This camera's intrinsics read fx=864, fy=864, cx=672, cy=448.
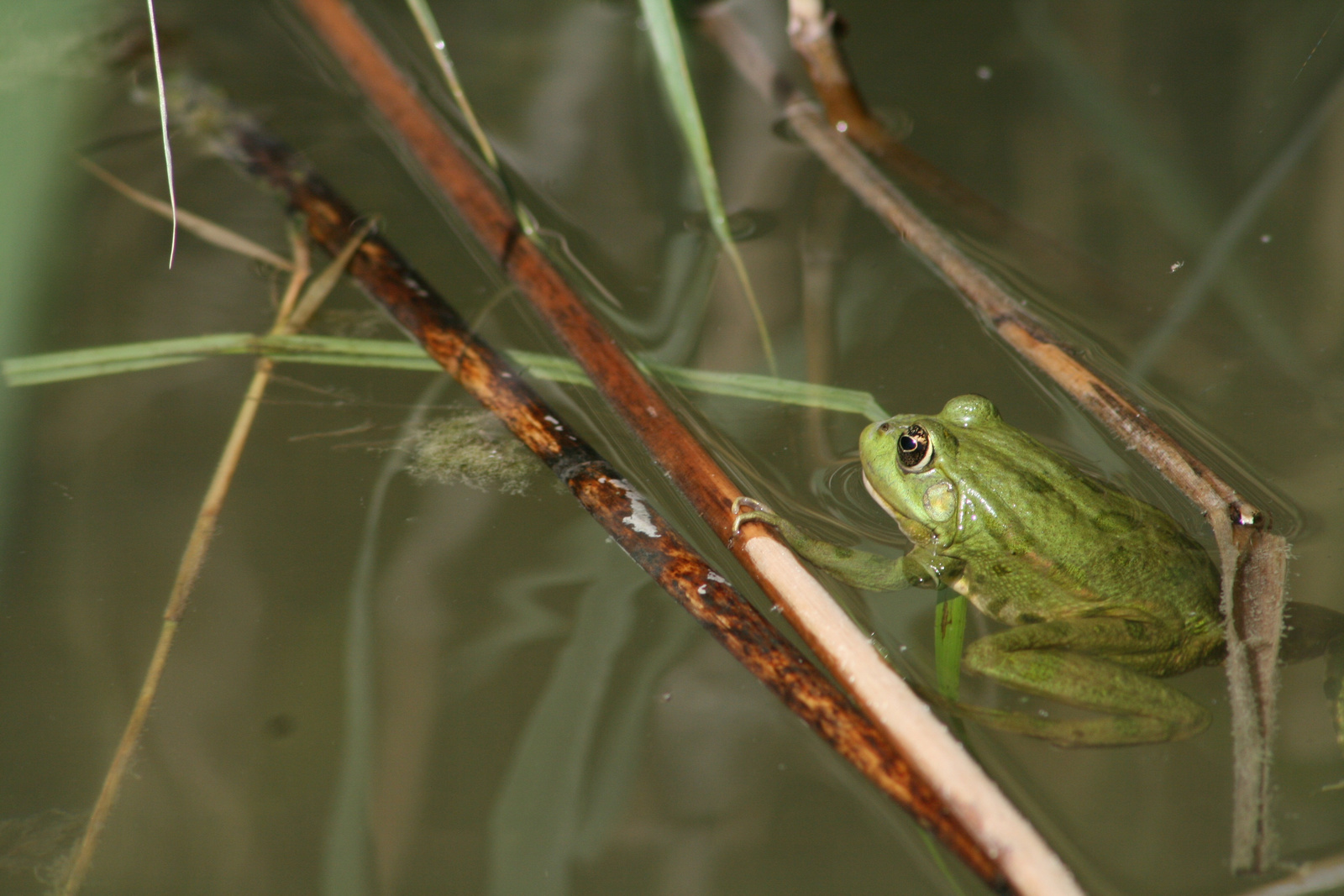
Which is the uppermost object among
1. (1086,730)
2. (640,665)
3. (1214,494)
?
(640,665)

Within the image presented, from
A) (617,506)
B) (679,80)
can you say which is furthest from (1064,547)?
(679,80)

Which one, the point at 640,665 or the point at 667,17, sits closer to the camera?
the point at 640,665

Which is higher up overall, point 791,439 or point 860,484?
point 791,439

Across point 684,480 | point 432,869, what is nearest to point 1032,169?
point 684,480

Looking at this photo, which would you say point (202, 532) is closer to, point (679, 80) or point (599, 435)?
point (599, 435)

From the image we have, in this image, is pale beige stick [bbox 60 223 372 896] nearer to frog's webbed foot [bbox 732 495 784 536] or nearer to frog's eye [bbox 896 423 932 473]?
frog's webbed foot [bbox 732 495 784 536]

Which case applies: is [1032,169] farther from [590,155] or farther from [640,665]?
[640,665]

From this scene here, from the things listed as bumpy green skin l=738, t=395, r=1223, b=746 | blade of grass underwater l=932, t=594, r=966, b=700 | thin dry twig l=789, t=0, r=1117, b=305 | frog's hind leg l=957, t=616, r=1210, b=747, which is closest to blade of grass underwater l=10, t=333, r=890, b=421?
bumpy green skin l=738, t=395, r=1223, b=746

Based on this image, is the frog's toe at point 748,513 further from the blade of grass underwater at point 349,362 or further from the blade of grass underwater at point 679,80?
the blade of grass underwater at point 679,80
